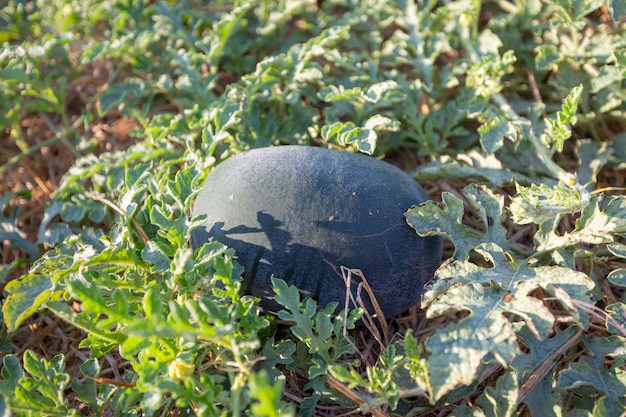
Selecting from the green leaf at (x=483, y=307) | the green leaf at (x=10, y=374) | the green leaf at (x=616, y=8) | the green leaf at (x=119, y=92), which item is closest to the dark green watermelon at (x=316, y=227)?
the green leaf at (x=483, y=307)

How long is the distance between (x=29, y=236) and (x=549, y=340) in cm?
234

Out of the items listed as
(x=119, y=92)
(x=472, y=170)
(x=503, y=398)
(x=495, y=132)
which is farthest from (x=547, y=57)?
(x=119, y=92)

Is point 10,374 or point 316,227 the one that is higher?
point 316,227

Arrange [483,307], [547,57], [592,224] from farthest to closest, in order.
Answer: [547,57] → [592,224] → [483,307]

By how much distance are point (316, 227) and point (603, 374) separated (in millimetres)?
Answer: 1040

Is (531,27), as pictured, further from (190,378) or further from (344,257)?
(190,378)

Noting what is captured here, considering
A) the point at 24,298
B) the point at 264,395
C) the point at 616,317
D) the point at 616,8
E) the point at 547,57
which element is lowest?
the point at 616,317

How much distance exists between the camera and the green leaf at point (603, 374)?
1.80 meters

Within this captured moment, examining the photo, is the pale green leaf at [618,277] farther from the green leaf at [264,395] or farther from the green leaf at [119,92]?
the green leaf at [119,92]

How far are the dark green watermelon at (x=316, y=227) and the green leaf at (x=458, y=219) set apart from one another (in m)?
0.07

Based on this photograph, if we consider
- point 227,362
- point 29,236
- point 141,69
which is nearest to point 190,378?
point 227,362

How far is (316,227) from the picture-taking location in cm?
200

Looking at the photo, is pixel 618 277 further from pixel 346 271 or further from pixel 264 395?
pixel 264 395

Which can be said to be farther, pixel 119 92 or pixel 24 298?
pixel 119 92
